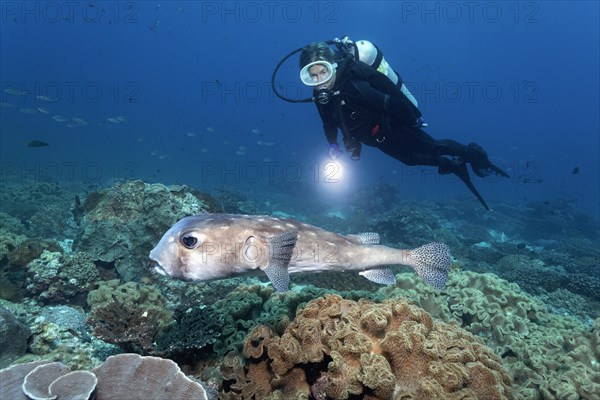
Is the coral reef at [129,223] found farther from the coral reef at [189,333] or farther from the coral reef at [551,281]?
the coral reef at [551,281]

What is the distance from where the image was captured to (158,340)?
4527mm

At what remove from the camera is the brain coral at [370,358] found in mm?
2955

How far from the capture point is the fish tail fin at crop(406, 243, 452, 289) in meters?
4.09

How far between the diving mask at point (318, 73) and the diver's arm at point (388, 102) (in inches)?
32.3

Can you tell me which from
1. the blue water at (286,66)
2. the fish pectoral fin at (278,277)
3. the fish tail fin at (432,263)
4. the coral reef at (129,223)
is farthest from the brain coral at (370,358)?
the blue water at (286,66)

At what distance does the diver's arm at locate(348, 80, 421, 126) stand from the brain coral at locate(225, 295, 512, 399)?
246 inches

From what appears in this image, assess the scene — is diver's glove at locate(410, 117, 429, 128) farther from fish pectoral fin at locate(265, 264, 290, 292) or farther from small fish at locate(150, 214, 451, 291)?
fish pectoral fin at locate(265, 264, 290, 292)

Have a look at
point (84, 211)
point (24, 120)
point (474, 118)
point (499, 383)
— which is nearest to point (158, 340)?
point (499, 383)

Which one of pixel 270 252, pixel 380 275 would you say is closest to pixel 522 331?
pixel 380 275

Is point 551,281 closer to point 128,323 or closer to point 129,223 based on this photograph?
point 128,323

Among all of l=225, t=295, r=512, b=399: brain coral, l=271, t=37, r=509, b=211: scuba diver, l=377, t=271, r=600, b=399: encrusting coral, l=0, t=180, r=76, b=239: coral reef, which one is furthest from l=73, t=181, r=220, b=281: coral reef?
l=377, t=271, r=600, b=399: encrusting coral

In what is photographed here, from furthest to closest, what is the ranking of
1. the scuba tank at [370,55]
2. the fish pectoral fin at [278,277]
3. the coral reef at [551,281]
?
the coral reef at [551,281], the scuba tank at [370,55], the fish pectoral fin at [278,277]

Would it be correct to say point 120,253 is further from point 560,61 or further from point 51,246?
point 560,61

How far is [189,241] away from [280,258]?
3.11ft
